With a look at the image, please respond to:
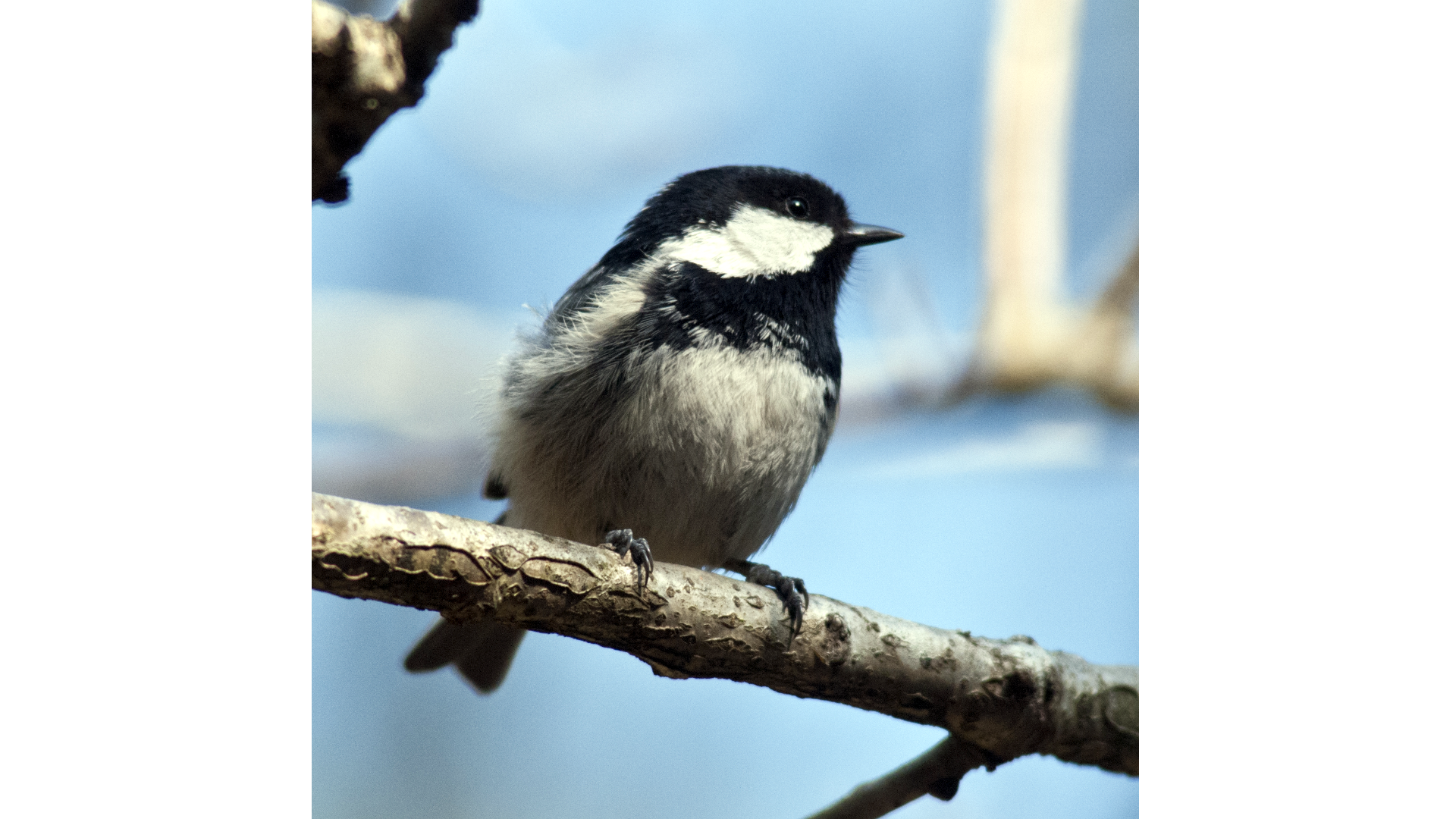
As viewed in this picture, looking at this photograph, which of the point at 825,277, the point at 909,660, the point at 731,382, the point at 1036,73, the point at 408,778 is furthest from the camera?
the point at 1036,73

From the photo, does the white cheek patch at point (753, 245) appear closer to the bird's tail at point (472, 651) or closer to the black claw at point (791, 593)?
the black claw at point (791, 593)

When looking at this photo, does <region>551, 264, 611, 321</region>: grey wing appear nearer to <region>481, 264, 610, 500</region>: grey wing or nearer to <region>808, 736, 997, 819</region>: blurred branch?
<region>481, 264, 610, 500</region>: grey wing

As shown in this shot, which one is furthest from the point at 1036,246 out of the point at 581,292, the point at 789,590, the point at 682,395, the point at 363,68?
the point at 363,68

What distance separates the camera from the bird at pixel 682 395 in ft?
6.78

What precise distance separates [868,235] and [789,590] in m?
1.05

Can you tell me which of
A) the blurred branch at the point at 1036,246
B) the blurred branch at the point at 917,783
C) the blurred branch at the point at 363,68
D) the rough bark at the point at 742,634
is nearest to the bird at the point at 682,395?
the rough bark at the point at 742,634

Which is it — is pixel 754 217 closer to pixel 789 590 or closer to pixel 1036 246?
pixel 789 590

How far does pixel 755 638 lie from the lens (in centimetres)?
176

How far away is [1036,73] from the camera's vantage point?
130 inches
